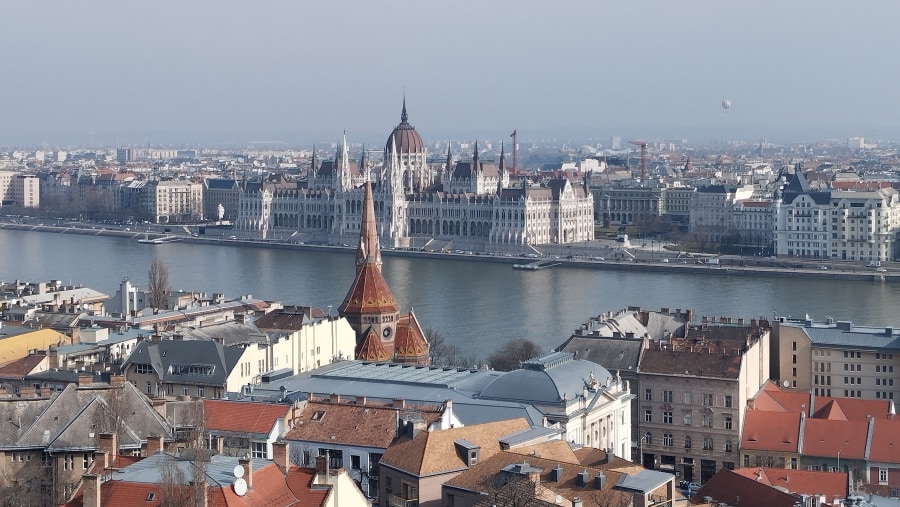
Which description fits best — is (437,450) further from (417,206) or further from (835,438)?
(417,206)

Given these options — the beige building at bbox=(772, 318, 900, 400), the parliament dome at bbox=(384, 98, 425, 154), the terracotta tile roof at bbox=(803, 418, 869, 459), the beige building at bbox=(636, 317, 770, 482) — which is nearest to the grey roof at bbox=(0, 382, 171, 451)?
the beige building at bbox=(636, 317, 770, 482)

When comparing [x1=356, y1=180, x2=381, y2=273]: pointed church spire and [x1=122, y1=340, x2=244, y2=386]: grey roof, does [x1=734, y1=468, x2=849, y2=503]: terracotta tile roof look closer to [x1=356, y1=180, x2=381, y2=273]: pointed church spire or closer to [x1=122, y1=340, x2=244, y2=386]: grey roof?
[x1=122, y1=340, x2=244, y2=386]: grey roof

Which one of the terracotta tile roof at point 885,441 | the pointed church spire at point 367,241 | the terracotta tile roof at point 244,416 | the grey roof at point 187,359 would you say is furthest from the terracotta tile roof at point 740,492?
the pointed church spire at point 367,241

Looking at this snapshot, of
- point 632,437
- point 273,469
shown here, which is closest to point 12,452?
point 273,469

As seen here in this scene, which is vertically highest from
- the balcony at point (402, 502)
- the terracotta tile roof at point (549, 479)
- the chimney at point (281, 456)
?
the chimney at point (281, 456)

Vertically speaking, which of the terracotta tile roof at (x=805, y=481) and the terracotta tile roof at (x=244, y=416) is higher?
the terracotta tile roof at (x=244, y=416)

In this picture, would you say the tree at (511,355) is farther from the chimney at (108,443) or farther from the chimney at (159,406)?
the chimney at (108,443)
